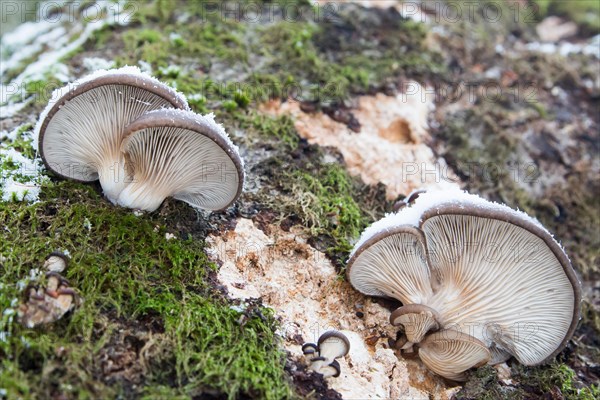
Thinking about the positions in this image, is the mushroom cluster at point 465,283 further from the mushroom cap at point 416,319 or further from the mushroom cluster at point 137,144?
the mushroom cluster at point 137,144

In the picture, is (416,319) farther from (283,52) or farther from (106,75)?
(283,52)

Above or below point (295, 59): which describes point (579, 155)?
below

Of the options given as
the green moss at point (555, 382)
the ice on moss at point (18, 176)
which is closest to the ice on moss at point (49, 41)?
the ice on moss at point (18, 176)

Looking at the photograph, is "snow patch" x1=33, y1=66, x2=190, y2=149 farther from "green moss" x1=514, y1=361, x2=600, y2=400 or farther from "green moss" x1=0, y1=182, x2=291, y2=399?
"green moss" x1=514, y1=361, x2=600, y2=400

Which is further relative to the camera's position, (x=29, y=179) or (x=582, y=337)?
(x=582, y=337)

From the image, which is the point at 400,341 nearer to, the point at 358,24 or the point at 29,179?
the point at 29,179

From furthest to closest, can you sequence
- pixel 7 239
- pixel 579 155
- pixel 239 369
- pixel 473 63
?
pixel 473 63
pixel 579 155
pixel 7 239
pixel 239 369

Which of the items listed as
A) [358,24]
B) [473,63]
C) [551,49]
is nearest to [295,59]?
[358,24]
